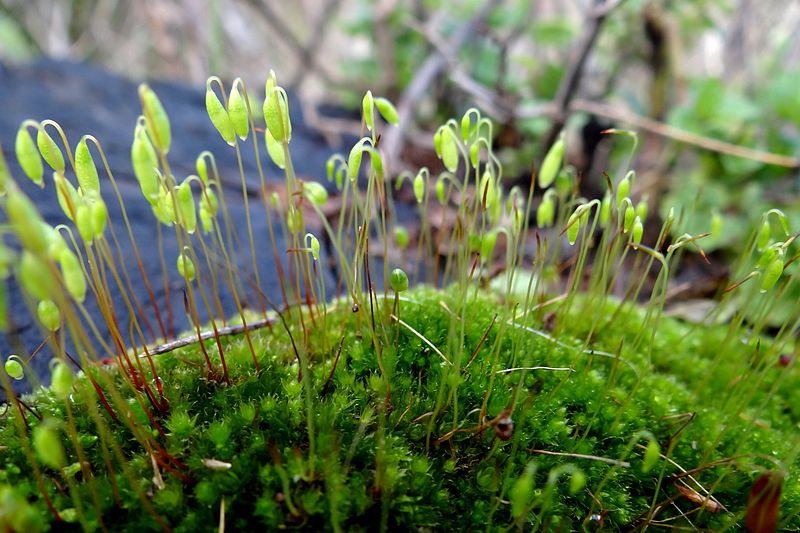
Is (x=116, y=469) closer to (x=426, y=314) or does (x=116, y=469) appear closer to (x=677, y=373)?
(x=426, y=314)

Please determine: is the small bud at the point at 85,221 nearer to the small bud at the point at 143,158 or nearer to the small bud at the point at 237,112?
the small bud at the point at 143,158

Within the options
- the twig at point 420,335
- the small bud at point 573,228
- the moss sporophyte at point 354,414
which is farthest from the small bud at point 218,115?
the small bud at point 573,228

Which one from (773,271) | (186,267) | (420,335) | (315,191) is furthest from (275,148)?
(773,271)

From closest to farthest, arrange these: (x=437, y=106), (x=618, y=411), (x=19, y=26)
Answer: (x=618, y=411) < (x=437, y=106) < (x=19, y=26)

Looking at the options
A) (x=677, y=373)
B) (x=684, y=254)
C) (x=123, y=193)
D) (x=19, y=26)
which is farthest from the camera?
(x=19, y=26)

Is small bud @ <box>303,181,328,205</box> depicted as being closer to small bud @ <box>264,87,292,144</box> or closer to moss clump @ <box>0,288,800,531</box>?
small bud @ <box>264,87,292,144</box>

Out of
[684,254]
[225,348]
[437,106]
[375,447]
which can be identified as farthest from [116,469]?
[437,106]

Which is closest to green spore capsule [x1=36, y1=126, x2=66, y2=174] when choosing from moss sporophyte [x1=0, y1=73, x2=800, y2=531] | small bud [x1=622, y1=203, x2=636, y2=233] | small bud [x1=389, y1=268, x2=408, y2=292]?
moss sporophyte [x1=0, y1=73, x2=800, y2=531]

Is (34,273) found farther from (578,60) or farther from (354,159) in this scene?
(578,60)
